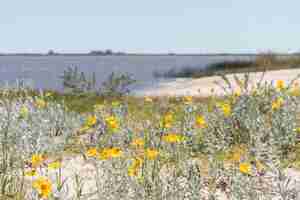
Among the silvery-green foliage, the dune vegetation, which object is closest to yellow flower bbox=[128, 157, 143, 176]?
the silvery-green foliage

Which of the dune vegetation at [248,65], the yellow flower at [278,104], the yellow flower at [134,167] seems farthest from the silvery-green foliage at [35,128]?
the dune vegetation at [248,65]

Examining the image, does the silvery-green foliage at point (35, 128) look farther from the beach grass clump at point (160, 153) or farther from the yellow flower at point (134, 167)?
the yellow flower at point (134, 167)

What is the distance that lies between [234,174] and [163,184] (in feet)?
1.64

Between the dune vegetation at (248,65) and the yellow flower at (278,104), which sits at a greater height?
the dune vegetation at (248,65)

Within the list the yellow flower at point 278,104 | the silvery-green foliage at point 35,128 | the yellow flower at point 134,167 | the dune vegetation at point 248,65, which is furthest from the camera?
the dune vegetation at point 248,65

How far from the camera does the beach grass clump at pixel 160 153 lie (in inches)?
A: 158

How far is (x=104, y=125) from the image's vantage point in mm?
6840

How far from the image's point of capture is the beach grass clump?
4004 mm

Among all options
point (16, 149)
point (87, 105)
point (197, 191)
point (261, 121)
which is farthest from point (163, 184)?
point (87, 105)

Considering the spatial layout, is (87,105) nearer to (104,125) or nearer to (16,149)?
(104,125)

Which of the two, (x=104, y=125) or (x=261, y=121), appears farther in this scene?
(x=104, y=125)

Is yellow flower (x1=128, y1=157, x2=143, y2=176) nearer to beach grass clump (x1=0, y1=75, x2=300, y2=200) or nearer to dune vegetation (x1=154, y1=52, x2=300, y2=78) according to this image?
beach grass clump (x1=0, y1=75, x2=300, y2=200)

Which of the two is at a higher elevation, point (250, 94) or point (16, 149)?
point (250, 94)

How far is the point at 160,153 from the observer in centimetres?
465
